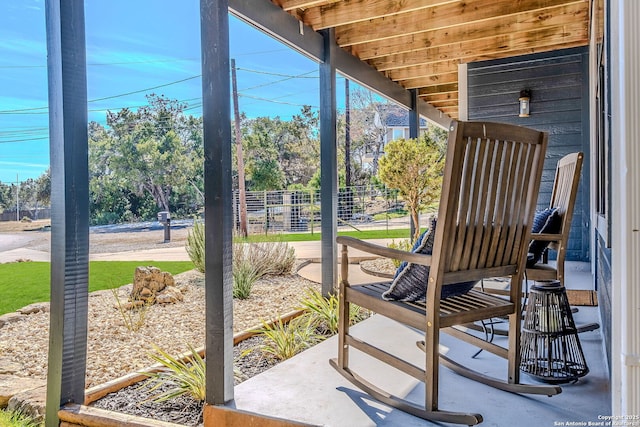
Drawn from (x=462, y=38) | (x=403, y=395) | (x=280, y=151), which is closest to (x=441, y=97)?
(x=462, y=38)

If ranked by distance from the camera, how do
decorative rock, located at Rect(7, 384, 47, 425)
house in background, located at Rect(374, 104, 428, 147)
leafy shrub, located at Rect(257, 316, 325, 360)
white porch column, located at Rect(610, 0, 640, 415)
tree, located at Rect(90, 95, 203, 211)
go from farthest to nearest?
house in background, located at Rect(374, 104, 428, 147) → tree, located at Rect(90, 95, 203, 211) → leafy shrub, located at Rect(257, 316, 325, 360) → decorative rock, located at Rect(7, 384, 47, 425) → white porch column, located at Rect(610, 0, 640, 415)

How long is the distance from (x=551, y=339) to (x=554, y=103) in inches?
162

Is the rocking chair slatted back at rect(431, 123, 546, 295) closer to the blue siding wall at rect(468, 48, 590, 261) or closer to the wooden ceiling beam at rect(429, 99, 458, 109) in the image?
the blue siding wall at rect(468, 48, 590, 261)

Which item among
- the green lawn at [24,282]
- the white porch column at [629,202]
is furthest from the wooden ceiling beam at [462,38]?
the white porch column at [629,202]

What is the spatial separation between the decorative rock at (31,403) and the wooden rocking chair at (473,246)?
1947 millimetres

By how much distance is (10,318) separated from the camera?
3.28m

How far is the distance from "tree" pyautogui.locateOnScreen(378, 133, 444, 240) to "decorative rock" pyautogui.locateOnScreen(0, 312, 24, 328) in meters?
4.38

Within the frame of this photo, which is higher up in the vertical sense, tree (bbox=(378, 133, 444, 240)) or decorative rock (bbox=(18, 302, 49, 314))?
tree (bbox=(378, 133, 444, 240))

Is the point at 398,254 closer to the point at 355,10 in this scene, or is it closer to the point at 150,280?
the point at 355,10

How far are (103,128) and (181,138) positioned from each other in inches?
37.5

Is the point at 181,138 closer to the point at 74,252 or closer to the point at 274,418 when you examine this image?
the point at 74,252

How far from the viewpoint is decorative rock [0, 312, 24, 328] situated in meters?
3.25

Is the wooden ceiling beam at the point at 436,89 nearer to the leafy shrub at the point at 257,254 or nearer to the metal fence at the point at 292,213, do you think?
the metal fence at the point at 292,213

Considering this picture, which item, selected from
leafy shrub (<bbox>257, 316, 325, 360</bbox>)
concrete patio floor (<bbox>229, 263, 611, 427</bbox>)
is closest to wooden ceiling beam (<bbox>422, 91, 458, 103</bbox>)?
leafy shrub (<bbox>257, 316, 325, 360</bbox>)
